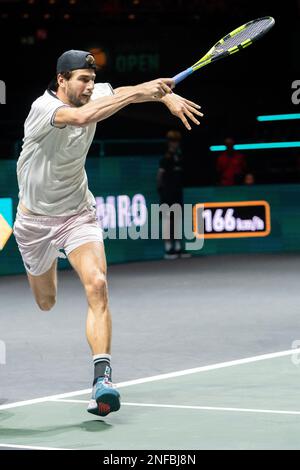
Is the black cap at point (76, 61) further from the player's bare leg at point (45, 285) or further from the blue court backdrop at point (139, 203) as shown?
the blue court backdrop at point (139, 203)

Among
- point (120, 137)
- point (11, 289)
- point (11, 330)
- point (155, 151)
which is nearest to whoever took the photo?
point (11, 330)

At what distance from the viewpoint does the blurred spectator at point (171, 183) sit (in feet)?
66.3

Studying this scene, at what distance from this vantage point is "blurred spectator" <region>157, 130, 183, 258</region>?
66.3ft

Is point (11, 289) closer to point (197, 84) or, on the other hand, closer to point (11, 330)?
point (11, 330)

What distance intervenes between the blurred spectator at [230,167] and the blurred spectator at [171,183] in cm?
170

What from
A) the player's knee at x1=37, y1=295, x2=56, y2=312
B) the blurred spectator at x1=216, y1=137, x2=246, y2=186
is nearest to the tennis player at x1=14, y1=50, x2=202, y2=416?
the player's knee at x1=37, y1=295, x2=56, y2=312

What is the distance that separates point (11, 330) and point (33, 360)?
203 centimetres

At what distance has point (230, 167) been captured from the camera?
22.2 metres

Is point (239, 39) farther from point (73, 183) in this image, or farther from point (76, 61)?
point (73, 183)

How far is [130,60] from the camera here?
2869 centimetres

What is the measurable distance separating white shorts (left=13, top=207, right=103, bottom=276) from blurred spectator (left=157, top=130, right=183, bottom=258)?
11.2m

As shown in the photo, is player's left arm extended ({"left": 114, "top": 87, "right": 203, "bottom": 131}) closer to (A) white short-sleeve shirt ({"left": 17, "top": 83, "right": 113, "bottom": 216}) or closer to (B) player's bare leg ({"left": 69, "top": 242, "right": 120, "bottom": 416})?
(A) white short-sleeve shirt ({"left": 17, "top": 83, "right": 113, "bottom": 216})

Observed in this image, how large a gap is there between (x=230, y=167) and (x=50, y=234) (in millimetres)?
13582
